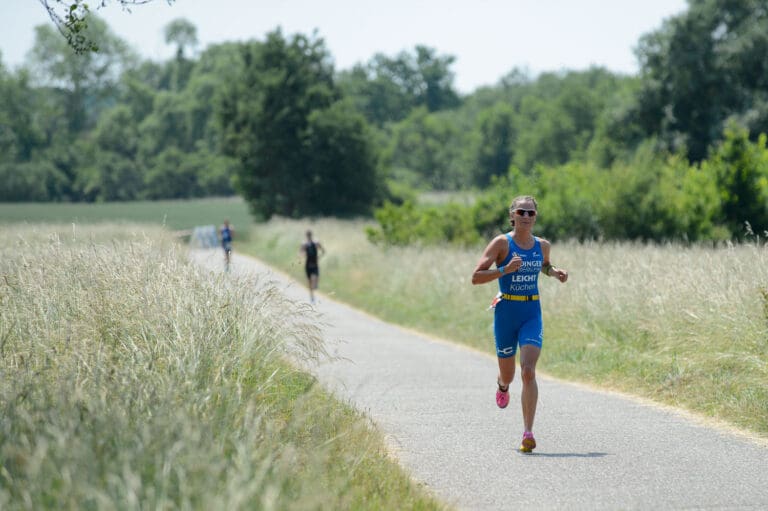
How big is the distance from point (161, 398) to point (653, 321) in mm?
9070

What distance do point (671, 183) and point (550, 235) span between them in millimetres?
4858

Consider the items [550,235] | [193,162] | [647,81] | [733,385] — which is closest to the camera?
[733,385]

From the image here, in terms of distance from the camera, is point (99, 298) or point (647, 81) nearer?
point (99, 298)

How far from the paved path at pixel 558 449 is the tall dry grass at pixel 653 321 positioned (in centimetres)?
62

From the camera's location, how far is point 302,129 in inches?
2675

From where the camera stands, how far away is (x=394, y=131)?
12681cm

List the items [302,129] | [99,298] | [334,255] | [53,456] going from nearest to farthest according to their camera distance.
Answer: [53,456] → [99,298] → [334,255] → [302,129]

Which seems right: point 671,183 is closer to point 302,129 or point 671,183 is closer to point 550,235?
point 550,235

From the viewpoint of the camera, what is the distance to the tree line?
33.3 metres

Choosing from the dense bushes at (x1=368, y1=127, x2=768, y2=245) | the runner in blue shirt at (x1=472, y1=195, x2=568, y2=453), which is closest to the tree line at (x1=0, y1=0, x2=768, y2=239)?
the dense bushes at (x1=368, y1=127, x2=768, y2=245)

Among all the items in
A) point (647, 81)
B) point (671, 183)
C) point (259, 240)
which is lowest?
point (259, 240)

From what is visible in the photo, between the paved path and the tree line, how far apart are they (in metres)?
5.66

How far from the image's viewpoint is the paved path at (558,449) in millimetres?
6480

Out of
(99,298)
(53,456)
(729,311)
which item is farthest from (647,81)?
(53,456)
